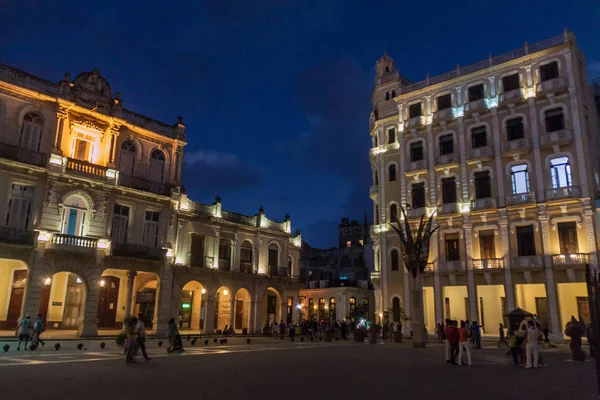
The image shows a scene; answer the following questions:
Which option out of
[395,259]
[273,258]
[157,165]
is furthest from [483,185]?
[157,165]

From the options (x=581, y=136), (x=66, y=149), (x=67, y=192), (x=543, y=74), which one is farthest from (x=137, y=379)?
(x=543, y=74)

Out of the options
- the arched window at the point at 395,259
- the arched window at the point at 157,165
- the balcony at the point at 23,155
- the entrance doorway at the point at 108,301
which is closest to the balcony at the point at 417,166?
the arched window at the point at 395,259

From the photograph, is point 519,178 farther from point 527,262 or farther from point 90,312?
point 90,312

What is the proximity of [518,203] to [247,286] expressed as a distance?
74.9 ft

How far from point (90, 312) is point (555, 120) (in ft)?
116

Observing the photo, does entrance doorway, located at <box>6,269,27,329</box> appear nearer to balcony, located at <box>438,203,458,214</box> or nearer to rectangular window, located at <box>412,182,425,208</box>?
rectangular window, located at <box>412,182,425,208</box>

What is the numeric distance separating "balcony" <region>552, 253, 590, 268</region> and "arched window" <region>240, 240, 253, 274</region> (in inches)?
940

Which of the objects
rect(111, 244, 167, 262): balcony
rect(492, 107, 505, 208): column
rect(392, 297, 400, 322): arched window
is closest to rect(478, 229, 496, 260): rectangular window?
rect(492, 107, 505, 208): column

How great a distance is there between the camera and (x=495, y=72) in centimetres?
3778

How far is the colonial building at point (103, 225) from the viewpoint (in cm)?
2784

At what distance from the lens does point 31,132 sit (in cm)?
2911

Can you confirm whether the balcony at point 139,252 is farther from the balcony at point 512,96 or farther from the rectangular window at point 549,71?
the rectangular window at point 549,71

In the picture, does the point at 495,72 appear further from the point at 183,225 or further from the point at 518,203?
the point at 183,225

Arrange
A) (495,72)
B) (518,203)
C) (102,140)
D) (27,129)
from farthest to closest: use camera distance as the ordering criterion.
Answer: (495,72), (518,203), (102,140), (27,129)
